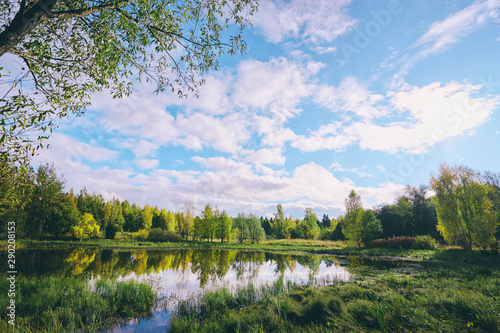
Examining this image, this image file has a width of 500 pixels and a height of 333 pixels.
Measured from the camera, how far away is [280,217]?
239 feet

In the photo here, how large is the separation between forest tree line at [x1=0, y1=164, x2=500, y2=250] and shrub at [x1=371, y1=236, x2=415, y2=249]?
4.21ft

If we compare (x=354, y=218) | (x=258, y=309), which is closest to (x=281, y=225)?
(x=354, y=218)

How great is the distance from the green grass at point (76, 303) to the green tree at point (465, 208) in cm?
2886

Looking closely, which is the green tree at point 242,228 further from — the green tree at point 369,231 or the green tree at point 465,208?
the green tree at point 465,208

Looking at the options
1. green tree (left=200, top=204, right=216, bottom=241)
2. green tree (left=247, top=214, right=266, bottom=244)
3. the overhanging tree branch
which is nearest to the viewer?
the overhanging tree branch

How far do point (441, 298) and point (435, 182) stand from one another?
2514 cm

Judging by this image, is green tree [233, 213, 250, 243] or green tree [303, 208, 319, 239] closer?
green tree [233, 213, 250, 243]

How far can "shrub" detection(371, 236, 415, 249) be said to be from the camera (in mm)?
33375

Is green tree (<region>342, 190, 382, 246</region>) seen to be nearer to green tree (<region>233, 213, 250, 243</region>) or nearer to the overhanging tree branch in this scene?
green tree (<region>233, 213, 250, 243</region>)

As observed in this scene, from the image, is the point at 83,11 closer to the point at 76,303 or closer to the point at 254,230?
the point at 76,303

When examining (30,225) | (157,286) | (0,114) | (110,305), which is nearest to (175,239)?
(30,225)

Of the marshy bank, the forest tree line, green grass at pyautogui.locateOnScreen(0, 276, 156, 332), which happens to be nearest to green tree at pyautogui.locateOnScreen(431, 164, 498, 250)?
the forest tree line

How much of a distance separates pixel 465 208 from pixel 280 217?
5313cm

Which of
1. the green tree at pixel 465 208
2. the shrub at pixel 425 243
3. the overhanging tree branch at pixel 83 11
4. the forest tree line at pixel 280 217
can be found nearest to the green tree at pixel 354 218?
the forest tree line at pixel 280 217
